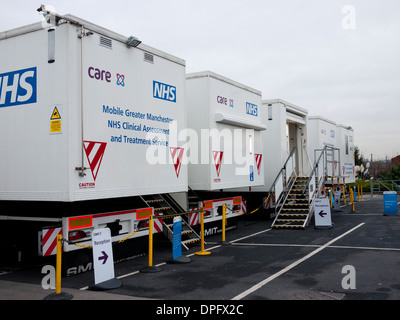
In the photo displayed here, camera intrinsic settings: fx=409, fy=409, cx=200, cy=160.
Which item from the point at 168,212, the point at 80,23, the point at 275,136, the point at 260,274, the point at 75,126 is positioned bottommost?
the point at 260,274

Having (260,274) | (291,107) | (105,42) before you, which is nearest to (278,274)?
(260,274)

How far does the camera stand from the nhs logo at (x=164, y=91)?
8344 mm

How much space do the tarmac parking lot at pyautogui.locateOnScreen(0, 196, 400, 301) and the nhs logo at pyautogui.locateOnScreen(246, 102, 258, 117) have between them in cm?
392

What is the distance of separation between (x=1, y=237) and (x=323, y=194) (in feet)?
38.0

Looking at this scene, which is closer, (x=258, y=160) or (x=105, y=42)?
(x=105, y=42)

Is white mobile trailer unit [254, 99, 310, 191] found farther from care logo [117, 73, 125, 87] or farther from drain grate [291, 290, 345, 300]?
drain grate [291, 290, 345, 300]

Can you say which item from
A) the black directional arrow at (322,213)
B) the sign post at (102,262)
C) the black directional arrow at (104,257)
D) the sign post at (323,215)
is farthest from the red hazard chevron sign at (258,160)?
the black directional arrow at (104,257)

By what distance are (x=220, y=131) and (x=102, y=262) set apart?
5332 millimetres

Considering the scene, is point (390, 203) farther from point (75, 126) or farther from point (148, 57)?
point (75, 126)

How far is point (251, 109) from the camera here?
491 inches

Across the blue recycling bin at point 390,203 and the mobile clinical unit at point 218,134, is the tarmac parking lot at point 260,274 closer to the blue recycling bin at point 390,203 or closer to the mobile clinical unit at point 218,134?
the mobile clinical unit at point 218,134

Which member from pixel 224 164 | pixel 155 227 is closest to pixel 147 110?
pixel 155 227

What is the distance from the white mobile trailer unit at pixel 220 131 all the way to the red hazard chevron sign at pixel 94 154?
3690mm

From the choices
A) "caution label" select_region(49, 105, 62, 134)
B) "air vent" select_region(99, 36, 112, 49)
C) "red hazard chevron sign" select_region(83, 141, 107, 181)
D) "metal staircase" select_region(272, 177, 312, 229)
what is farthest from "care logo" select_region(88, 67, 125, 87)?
"metal staircase" select_region(272, 177, 312, 229)
